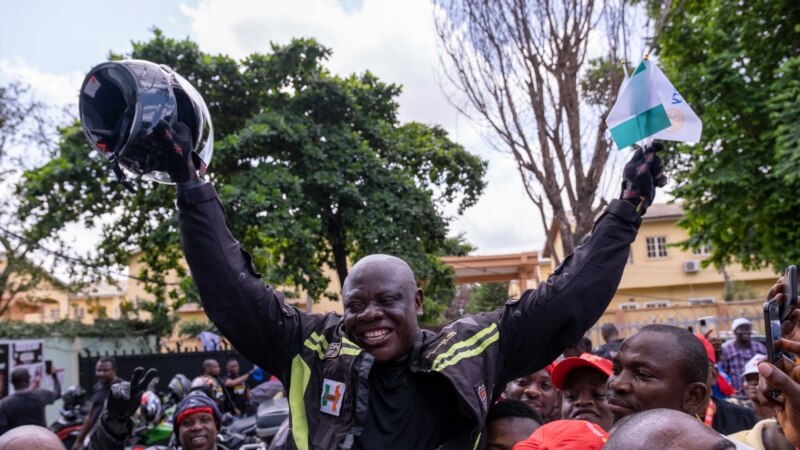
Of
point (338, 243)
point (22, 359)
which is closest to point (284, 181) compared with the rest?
point (338, 243)

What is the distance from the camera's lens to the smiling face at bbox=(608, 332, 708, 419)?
2348 millimetres

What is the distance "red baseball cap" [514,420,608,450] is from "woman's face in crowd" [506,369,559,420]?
1810 mm

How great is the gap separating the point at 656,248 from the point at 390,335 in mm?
40017

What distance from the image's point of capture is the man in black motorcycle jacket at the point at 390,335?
2111mm

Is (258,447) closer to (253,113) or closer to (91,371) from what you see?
(253,113)

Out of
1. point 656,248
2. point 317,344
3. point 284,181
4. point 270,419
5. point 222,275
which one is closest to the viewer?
point 222,275

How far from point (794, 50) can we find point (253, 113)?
1006 cm

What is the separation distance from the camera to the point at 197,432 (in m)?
4.30

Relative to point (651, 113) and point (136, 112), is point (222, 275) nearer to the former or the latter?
point (136, 112)

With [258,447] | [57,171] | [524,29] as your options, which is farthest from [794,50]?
[57,171]

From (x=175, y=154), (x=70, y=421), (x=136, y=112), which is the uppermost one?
(x=136, y=112)

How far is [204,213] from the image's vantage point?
2121 mm

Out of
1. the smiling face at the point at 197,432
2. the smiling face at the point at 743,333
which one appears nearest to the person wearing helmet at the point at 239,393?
the smiling face at the point at 197,432

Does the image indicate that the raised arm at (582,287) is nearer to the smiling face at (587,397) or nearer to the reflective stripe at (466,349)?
the reflective stripe at (466,349)
